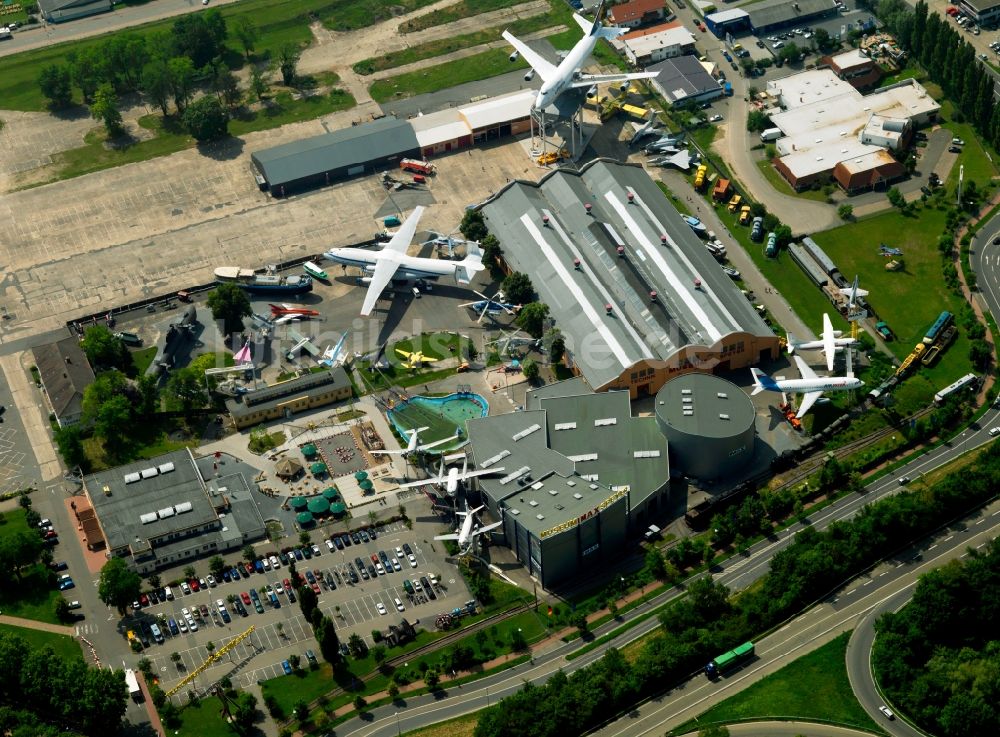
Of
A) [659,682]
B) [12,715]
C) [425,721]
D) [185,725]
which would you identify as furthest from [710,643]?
[12,715]

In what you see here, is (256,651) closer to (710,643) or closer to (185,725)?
(185,725)

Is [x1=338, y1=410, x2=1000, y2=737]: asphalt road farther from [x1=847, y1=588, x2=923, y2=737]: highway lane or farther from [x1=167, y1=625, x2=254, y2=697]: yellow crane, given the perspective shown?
[x1=167, y1=625, x2=254, y2=697]: yellow crane

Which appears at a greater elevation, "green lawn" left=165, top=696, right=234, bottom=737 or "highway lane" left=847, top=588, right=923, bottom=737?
"green lawn" left=165, top=696, right=234, bottom=737

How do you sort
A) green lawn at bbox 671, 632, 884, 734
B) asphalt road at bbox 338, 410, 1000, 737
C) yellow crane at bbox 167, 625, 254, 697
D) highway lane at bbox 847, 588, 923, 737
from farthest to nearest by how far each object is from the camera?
yellow crane at bbox 167, 625, 254, 697, asphalt road at bbox 338, 410, 1000, 737, green lawn at bbox 671, 632, 884, 734, highway lane at bbox 847, 588, 923, 737

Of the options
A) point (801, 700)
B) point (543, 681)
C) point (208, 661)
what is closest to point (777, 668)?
point (801, 700)

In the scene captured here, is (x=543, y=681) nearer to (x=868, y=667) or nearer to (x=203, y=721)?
(x=868, y=667)

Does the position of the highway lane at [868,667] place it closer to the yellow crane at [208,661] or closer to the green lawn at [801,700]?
the green lawn at [801,700]

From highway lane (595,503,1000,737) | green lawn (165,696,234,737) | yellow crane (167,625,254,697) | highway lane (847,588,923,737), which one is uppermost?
yellow crane (167,625,254,697)

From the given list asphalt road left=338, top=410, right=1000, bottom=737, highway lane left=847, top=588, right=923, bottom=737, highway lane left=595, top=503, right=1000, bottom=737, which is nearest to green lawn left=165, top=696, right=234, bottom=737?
asphalt road left=338, top=410, right=1000, bottom=737
